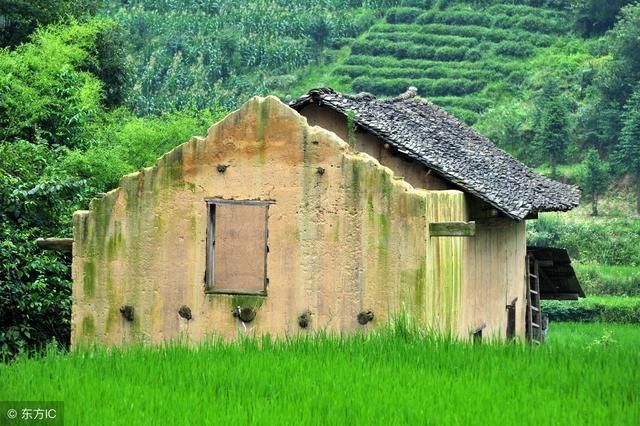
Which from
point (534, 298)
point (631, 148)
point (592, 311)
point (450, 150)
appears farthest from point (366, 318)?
point (631, 148)

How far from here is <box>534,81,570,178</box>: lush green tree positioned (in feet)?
198

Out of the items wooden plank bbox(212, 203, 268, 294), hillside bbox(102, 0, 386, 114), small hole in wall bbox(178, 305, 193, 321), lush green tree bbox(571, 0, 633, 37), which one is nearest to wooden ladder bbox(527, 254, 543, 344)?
wooden plank bbox(212, 203, 268, 294)

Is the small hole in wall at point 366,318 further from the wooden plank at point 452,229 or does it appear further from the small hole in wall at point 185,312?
the small hole in wall at point 185,312

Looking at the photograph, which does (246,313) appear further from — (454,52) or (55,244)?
(454,52)

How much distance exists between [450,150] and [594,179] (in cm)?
4027

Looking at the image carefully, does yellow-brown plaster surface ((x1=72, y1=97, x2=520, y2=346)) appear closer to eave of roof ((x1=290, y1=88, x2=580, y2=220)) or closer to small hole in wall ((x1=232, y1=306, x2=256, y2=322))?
small hole in wall ((x1=232, y1=306, x2=256, y2=322))

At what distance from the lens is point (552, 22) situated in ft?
253

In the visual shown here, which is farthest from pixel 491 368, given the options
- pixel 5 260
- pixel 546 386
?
pixel 5 260

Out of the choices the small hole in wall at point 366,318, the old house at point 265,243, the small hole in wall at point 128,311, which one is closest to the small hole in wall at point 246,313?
the old house at point 265,243

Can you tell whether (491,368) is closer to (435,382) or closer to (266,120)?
(435,382)

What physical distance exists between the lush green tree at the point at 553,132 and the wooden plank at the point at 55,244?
1825 inches

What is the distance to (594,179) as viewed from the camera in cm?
5744

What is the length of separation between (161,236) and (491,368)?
528 cm

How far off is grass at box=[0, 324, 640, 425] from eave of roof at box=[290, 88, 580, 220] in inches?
226
